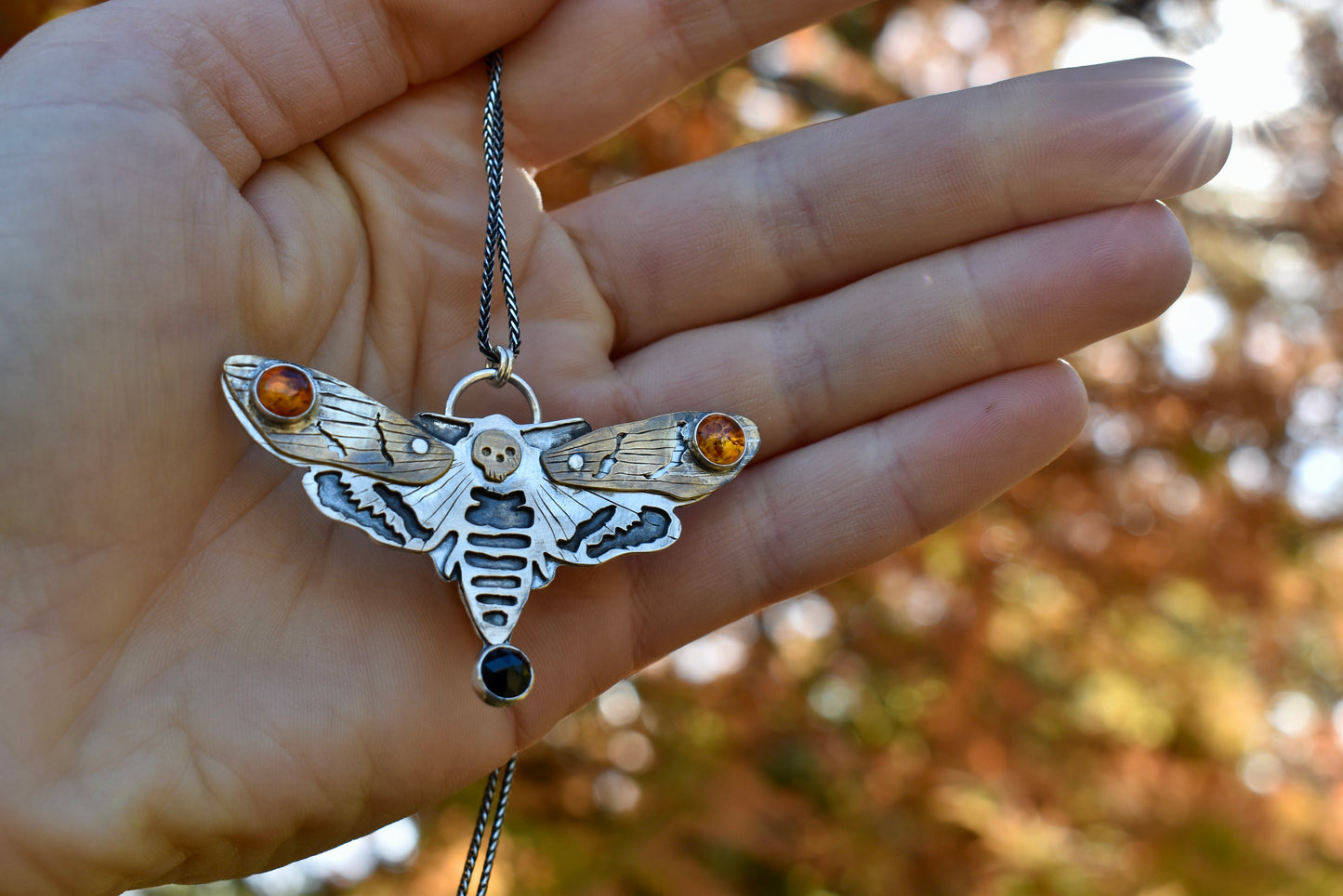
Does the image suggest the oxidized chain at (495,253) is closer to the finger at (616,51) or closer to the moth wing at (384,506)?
the finger at (616,51)

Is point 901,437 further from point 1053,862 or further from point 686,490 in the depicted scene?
point 1053,862

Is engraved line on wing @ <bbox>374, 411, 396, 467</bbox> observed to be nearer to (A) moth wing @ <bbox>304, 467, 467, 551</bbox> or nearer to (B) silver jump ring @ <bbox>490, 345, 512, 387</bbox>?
(A) moth wing @ <bbox>304, 467, 467, 551</bbox>

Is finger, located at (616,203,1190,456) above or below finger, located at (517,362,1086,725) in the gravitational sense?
above

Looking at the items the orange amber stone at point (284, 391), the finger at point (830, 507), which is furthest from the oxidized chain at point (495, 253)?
the finger at point (830, 507)

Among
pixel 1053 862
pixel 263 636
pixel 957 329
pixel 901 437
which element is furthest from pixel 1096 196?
pixel 1053 862

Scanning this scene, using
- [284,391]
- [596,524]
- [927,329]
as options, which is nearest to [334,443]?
[284,391]

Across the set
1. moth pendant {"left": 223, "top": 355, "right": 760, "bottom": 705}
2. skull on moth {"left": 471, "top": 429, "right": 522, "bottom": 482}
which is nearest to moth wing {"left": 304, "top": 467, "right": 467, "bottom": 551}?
moth pendant {"left": 223, "top": 355, "right": 760, "bottom": 705}
